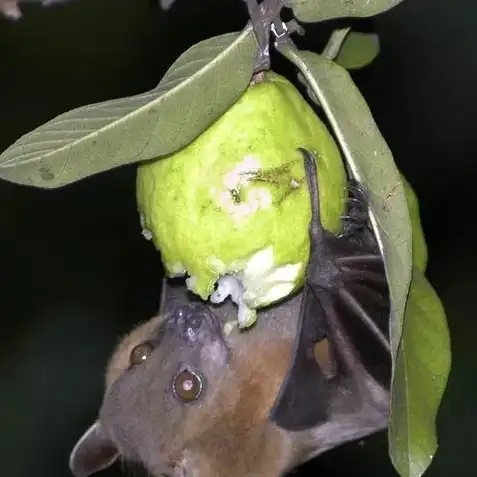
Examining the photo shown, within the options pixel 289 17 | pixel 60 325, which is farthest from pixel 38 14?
pixel 289 17

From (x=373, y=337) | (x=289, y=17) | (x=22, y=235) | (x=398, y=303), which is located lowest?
(x=22, y=235)

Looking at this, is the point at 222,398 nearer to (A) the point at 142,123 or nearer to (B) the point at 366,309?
(B) the point at 366,309

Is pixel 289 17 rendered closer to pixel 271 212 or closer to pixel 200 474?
pixel 271 212

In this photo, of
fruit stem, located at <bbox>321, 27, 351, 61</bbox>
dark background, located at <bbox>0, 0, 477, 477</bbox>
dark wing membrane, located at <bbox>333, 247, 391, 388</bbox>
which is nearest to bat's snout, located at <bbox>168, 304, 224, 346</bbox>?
dark wing membrane, located at <bbox>333, 247, 391, 388</bbox>

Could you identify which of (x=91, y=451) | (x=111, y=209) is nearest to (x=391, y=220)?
(x=91, y=451)

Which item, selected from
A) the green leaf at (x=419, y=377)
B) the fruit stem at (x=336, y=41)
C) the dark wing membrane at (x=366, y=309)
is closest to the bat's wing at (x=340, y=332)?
the dark wing membrane at (x=366, y=309)

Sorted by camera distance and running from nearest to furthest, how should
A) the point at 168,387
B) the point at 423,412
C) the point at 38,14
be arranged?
the point at 423,412 < the point at 168,387 < the point at 38,14

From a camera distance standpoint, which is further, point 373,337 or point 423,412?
point 373,337

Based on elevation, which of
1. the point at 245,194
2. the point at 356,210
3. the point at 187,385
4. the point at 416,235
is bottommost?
the point at 187,385
